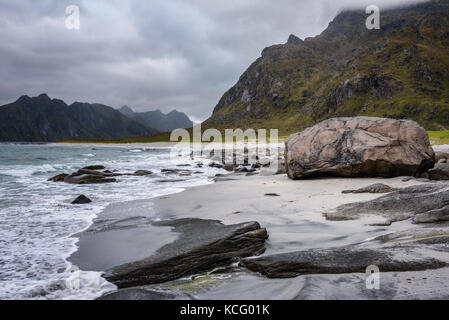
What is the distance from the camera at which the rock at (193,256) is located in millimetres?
4789

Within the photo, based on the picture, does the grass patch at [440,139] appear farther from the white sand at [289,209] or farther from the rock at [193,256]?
the rock at [193,256]

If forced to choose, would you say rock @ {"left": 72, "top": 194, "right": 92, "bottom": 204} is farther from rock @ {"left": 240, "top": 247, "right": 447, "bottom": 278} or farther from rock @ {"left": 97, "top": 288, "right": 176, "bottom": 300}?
rock @ {"left": 240, "top": 247, "right": 447, "bottom": 278}

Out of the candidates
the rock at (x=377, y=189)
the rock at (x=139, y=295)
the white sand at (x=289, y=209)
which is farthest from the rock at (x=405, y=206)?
the rock at (x=139, y=295)

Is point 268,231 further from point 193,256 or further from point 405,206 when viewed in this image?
point 405,206

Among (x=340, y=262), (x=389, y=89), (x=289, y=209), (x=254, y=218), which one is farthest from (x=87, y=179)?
(x=389, y=89)

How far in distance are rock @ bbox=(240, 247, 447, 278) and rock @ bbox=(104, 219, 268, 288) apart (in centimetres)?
63

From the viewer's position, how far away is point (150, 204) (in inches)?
440

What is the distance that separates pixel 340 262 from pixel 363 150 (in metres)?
9.13

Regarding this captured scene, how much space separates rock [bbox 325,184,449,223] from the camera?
651 cm

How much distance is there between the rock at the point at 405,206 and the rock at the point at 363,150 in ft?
15.6

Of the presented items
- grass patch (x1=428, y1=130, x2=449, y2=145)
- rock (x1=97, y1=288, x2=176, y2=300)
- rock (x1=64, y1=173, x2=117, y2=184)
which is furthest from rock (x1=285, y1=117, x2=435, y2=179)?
grass patch (x1=428, y1=130, x2=449, y2=145)
